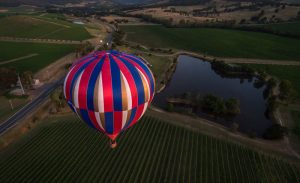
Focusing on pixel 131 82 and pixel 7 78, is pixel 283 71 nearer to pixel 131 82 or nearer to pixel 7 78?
pixel 131 82

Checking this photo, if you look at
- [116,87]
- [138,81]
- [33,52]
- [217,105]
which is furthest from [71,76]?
[33,52]

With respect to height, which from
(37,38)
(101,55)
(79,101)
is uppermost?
(101,55)

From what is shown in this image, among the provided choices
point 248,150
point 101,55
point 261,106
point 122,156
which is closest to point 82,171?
point 122,156

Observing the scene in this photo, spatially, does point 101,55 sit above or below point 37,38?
above

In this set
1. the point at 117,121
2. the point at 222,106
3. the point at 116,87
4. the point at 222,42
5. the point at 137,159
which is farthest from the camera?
the point at 222,42

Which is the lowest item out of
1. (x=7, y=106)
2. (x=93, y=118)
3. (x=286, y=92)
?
(x=7, y=106)

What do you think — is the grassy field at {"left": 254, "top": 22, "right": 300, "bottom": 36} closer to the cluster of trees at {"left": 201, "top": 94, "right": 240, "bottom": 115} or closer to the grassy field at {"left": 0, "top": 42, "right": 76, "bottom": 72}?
the cluster of trees at {"left": 201, "top": 94, "right": 240, "bottom": 115}

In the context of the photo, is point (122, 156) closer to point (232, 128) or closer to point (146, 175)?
point (146, 175)
